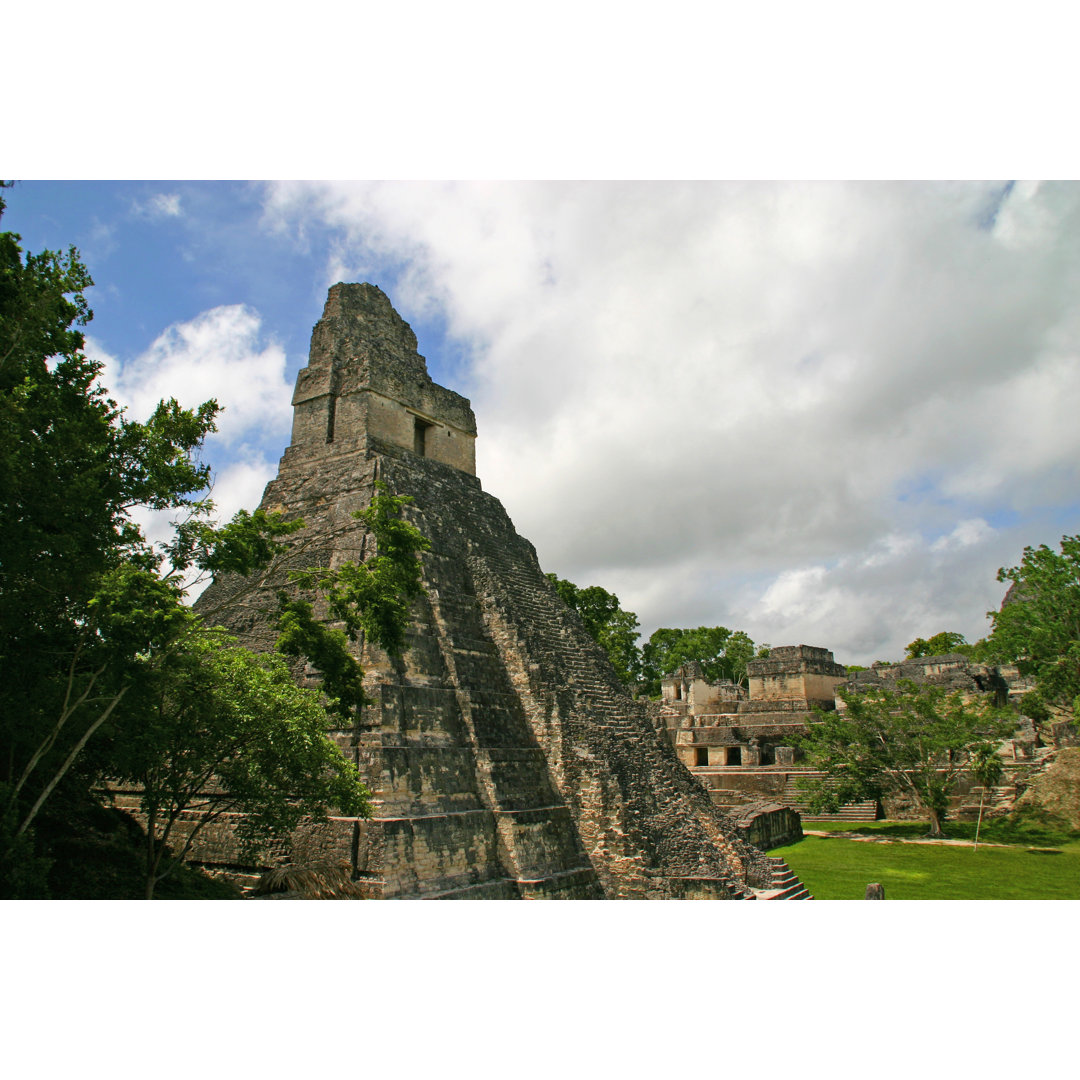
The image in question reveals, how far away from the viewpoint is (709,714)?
26016 millimetres

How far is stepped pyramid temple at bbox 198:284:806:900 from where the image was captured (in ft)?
26.0

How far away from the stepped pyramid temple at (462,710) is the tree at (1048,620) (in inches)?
392

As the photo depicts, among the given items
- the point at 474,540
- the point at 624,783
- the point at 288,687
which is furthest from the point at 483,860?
the point at 474,540

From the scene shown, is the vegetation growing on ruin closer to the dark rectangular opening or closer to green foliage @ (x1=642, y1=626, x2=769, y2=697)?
the dark rectangular opening

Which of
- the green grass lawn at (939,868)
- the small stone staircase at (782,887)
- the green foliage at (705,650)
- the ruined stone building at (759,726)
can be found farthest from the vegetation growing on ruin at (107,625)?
the green foliage at (705,650)

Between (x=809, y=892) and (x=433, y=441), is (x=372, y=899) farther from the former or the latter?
(x=433, y=441)

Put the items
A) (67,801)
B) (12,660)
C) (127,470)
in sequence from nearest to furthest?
1. (12,660)
2. (127,470)
3. (67,801)

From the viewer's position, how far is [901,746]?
1675 cm

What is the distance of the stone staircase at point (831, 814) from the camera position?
61.9ft

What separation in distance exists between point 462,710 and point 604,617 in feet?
57.6

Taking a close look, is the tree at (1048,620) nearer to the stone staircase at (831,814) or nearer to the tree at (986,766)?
the tree at (986,766)

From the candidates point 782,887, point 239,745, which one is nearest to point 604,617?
point 782,887

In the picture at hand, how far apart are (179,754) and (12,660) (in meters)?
1.53

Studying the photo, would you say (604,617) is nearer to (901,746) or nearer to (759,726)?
(759,726)
